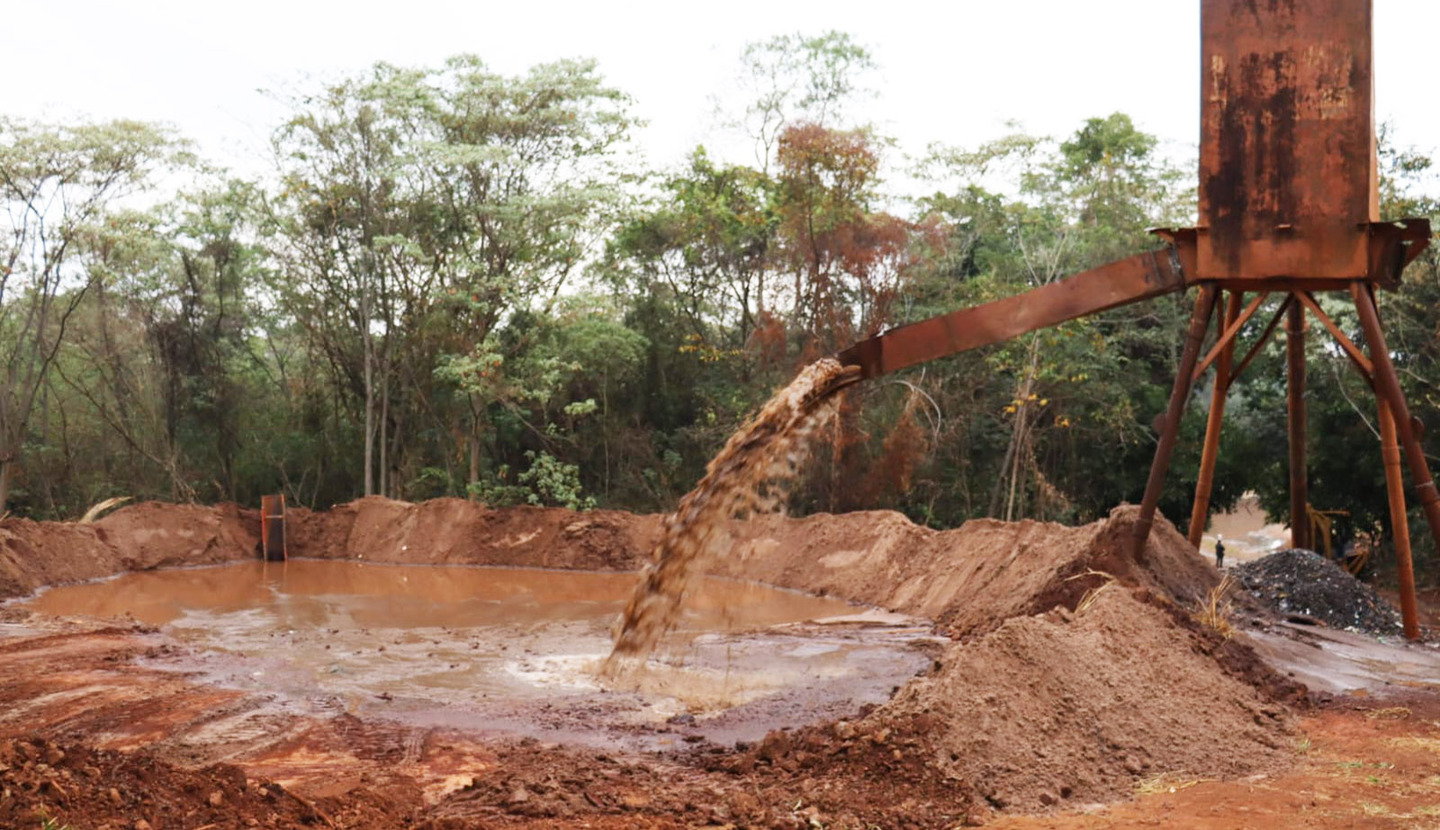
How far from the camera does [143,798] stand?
19.4 feet

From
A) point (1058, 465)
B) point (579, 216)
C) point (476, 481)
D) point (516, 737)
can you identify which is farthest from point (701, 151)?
point (516, 737)

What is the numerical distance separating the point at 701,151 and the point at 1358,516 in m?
13.7

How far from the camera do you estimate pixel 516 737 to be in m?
8.66

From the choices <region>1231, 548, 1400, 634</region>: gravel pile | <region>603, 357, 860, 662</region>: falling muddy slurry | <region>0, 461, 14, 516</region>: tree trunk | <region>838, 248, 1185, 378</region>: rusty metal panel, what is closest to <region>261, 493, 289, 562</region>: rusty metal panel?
<region>0, 461, 14, 516</region>: tree trunk

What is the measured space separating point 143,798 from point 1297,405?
38.1 ft

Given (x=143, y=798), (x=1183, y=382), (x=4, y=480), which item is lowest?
(x=143, y=798)

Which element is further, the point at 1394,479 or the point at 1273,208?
the point at 1394,479

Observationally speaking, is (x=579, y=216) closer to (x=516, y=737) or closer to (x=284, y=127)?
(x=284, y=127)

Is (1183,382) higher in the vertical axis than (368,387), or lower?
lower

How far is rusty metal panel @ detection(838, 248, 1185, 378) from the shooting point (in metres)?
10.8

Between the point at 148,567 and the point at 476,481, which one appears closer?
the point at 148,567

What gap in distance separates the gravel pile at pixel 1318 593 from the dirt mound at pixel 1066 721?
4.99 m

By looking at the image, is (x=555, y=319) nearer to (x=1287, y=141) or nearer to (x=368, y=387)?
(x=368, y=387)

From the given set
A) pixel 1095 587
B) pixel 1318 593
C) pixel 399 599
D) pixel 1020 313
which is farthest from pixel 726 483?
pixel 399 599
